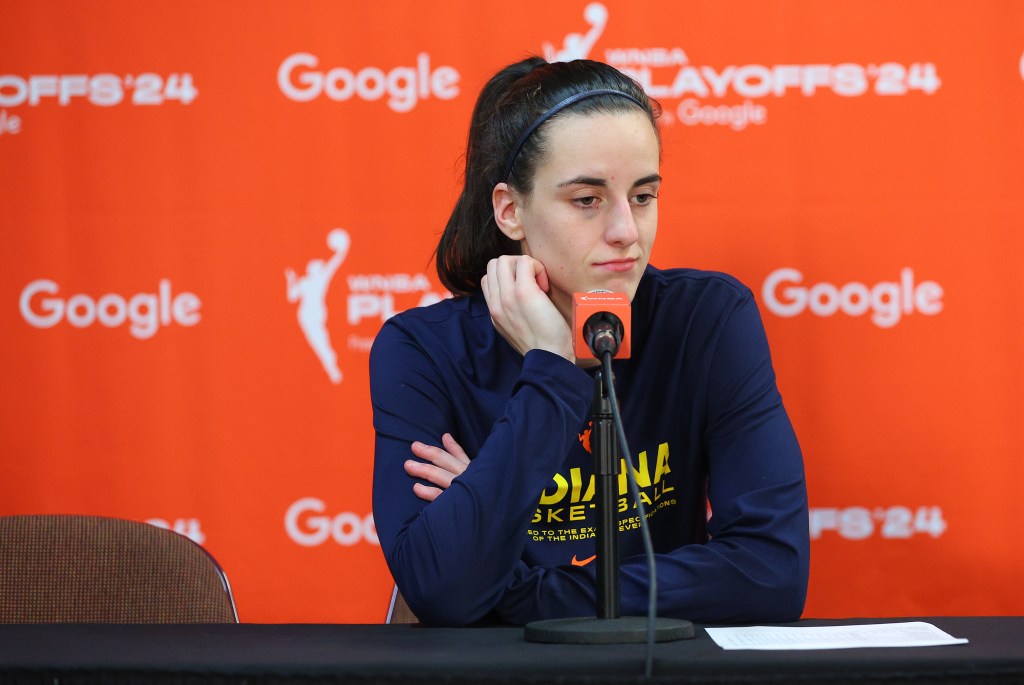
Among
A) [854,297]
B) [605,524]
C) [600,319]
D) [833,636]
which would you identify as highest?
[854,297]

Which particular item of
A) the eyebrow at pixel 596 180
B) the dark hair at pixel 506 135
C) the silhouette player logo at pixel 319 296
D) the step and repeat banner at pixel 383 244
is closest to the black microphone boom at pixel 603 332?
the eyebrow at pixel 596 180

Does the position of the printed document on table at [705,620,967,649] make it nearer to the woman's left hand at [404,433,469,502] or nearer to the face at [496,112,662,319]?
the woman's left hand at [404,433,469,502]

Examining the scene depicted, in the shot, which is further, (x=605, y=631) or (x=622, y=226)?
(x=622, y=226)

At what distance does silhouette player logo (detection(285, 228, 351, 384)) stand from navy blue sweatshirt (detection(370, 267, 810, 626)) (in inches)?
23.0

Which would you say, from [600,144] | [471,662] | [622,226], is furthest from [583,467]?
[471,662]

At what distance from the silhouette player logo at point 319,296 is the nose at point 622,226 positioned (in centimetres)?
94

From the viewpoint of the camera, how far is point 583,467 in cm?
177

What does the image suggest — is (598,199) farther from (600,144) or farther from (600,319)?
(600,319)

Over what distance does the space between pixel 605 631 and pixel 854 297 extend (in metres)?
1.52

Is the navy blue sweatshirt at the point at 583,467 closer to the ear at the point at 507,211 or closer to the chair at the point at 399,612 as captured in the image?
the ear at the point at 507,211

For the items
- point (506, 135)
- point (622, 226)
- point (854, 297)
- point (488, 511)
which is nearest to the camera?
point (488, 511)

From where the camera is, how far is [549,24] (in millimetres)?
2426

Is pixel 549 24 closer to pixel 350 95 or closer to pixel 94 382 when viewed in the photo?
pixel 350 95

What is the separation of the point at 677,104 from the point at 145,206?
129 cm
